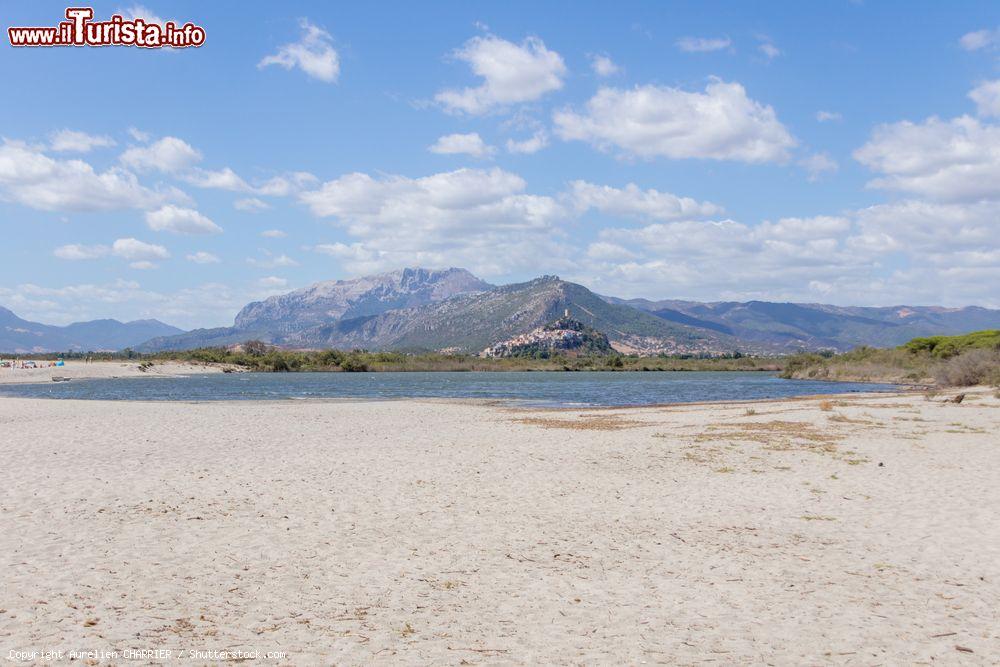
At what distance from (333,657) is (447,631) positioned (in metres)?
1.31

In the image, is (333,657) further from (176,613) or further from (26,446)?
(26,446)

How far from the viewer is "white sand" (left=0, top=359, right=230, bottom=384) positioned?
92.8 m

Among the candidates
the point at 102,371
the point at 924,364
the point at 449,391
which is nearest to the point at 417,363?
the point at 102,371

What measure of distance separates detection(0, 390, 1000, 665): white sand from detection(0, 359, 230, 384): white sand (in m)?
85.8

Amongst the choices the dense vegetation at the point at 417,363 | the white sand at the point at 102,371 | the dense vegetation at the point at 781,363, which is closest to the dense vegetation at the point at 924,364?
the dense vegetation at the point at 781,363

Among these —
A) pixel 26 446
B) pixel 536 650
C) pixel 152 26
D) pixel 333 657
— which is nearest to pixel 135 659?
pixel 333 657

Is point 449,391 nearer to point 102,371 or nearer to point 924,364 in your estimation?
point 924,364

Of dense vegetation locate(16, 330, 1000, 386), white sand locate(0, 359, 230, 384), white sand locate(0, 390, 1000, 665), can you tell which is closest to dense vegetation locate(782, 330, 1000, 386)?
dense vegetation locate(16, 330, 1000, 386)

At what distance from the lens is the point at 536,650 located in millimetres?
6988

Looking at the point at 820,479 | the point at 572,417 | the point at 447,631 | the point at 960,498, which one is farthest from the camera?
the point at 572,417

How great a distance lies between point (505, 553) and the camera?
1051 centimetres

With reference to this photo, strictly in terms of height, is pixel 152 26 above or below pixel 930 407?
above

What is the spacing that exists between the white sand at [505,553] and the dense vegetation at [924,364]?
2071 inches

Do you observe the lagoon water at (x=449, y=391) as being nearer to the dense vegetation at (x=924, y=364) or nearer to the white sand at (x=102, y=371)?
the dense vegetation at (x=924, y=364)
